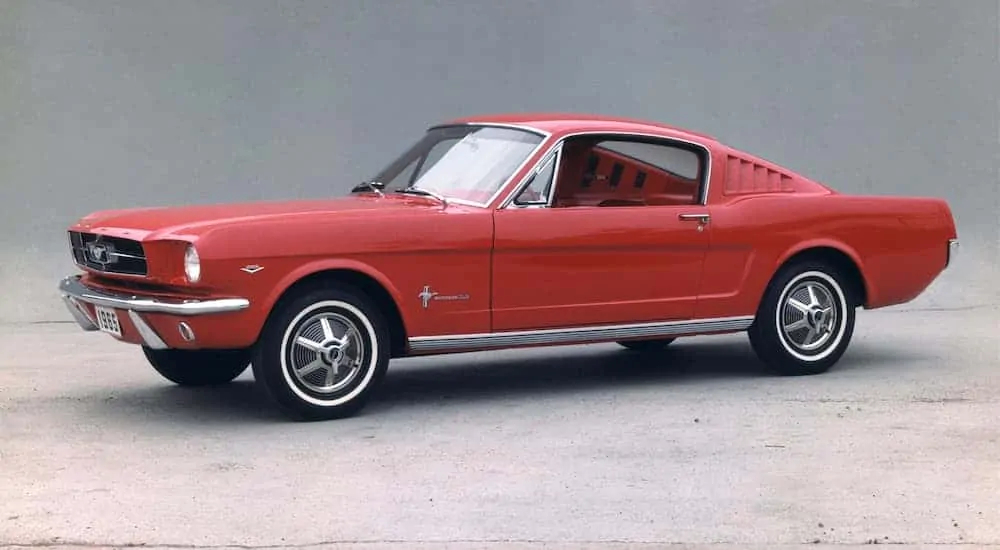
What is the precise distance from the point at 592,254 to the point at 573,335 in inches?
17.4

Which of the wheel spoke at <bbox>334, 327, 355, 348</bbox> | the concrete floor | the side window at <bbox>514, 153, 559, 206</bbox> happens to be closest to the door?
the side window at <bbox>514, 153, 559, 206</bbox>

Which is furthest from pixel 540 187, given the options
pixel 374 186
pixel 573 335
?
pixel 374 186

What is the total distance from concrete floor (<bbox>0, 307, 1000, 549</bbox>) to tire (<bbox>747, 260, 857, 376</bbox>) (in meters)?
0.15

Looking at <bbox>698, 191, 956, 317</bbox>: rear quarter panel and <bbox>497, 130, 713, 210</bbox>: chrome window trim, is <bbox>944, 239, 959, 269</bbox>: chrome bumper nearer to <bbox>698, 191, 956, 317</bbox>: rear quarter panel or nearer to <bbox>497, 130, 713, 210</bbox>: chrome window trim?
<bbox>698, 191, 956, 317</bbox>: rear quarter panel

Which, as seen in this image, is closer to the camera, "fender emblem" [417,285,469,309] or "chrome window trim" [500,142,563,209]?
"fender emblem" [417,285,469,309]

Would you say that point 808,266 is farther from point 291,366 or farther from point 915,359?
point 291,366

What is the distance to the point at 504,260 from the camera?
705 centimetres

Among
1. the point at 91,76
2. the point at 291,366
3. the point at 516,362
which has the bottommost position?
the point at 516,362

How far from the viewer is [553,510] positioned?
5.08 meters

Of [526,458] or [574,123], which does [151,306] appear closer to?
[526,458]

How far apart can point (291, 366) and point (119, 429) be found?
866 mm

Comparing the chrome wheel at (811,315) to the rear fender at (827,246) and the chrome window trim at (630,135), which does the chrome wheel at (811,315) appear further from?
the chrome window trim at (630,135)

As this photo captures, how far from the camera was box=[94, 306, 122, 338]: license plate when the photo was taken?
664 centimetres

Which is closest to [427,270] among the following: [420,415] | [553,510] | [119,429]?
[420,415]
